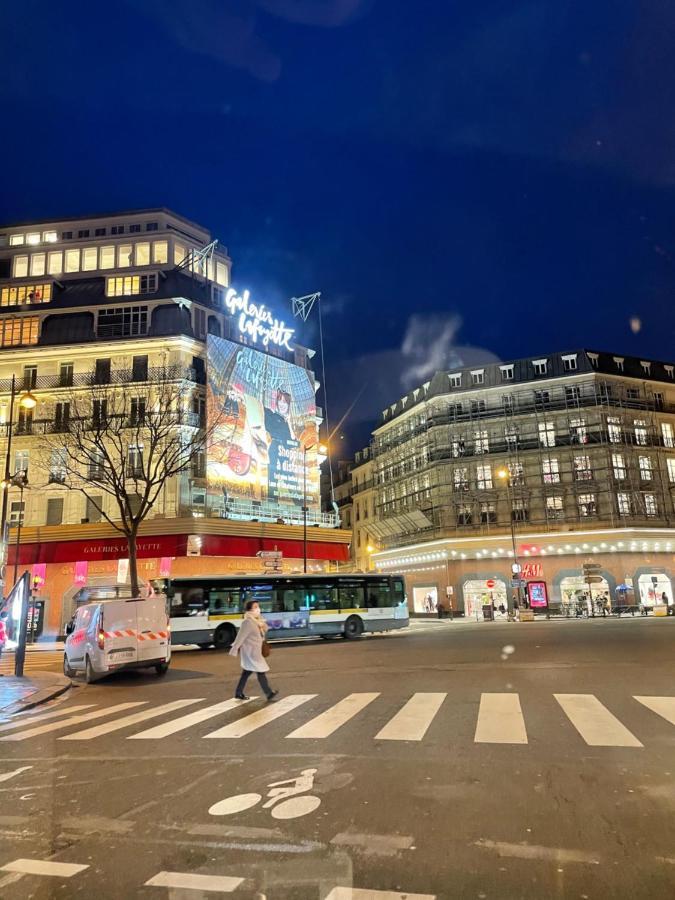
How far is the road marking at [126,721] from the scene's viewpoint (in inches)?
374

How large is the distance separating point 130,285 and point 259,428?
12.8 m

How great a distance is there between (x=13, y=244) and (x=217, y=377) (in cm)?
2035

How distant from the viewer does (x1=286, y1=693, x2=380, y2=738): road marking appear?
8.74 meters

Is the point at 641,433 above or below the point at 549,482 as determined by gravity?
above

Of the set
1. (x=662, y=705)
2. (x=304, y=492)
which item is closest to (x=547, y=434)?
(x=304, y=492)

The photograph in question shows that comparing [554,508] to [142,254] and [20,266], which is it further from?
[20,266]

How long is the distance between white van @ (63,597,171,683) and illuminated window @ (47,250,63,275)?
3479 cm

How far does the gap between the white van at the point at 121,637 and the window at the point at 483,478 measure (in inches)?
1596

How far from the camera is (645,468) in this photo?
52.5 metres

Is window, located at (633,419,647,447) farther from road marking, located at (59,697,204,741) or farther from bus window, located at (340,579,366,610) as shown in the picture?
road marking, located at (59,697,204,741)

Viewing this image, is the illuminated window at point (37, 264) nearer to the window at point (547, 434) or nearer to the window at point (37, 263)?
the window at point (37, 263)

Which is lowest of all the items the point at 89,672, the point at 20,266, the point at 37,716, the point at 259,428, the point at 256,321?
the point at 37,716

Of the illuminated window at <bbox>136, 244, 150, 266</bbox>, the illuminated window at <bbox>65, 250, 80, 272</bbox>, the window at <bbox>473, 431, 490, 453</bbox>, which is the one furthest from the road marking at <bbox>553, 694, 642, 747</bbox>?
the window at <bbox>473, 431, 490, 453</bbox>

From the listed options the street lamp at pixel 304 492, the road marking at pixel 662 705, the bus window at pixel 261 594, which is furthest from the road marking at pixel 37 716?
the street lamp at pixel 304 492
